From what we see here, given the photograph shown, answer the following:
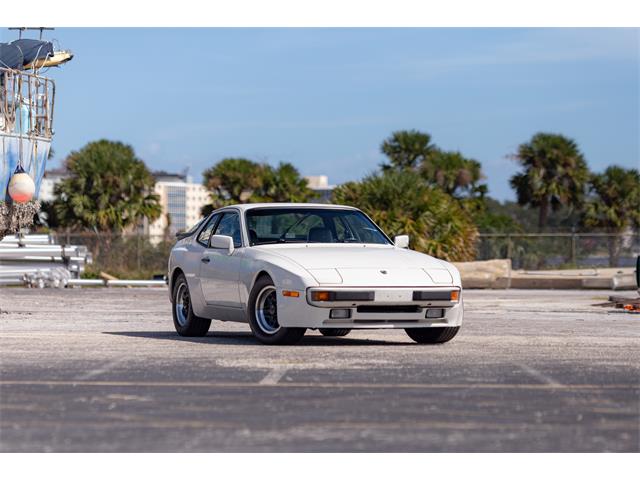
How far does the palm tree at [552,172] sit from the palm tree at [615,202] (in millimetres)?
1443

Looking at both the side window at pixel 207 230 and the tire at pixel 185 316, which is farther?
the side window at pixel 207 230

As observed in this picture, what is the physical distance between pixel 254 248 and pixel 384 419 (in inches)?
243

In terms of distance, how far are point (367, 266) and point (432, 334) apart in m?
1.21

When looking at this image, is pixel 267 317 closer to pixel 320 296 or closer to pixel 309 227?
pixel 320 296

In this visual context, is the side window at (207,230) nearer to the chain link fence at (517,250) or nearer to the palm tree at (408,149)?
the chain link fence at (517,250)

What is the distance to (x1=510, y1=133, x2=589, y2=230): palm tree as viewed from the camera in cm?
7106

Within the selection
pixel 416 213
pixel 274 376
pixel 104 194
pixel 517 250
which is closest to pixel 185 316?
pixel 274 376

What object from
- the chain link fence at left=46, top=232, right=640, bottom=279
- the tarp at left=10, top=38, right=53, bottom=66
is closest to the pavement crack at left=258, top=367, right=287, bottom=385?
the tarp at left=10, top=38, right=53, bottom=66

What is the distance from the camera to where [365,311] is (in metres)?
12.6

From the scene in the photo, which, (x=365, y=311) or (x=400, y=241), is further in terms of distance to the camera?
(x=400, y=241)

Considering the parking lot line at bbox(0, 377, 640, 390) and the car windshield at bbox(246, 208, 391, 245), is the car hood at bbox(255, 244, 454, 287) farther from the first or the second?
the parking lot line at bbox(0, 377, 640, 390)

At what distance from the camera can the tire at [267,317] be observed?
12883 mm

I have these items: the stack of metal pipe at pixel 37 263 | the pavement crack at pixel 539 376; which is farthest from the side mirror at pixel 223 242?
the stack of metal pipe at pixel 37 263

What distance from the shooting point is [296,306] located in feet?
41.1
